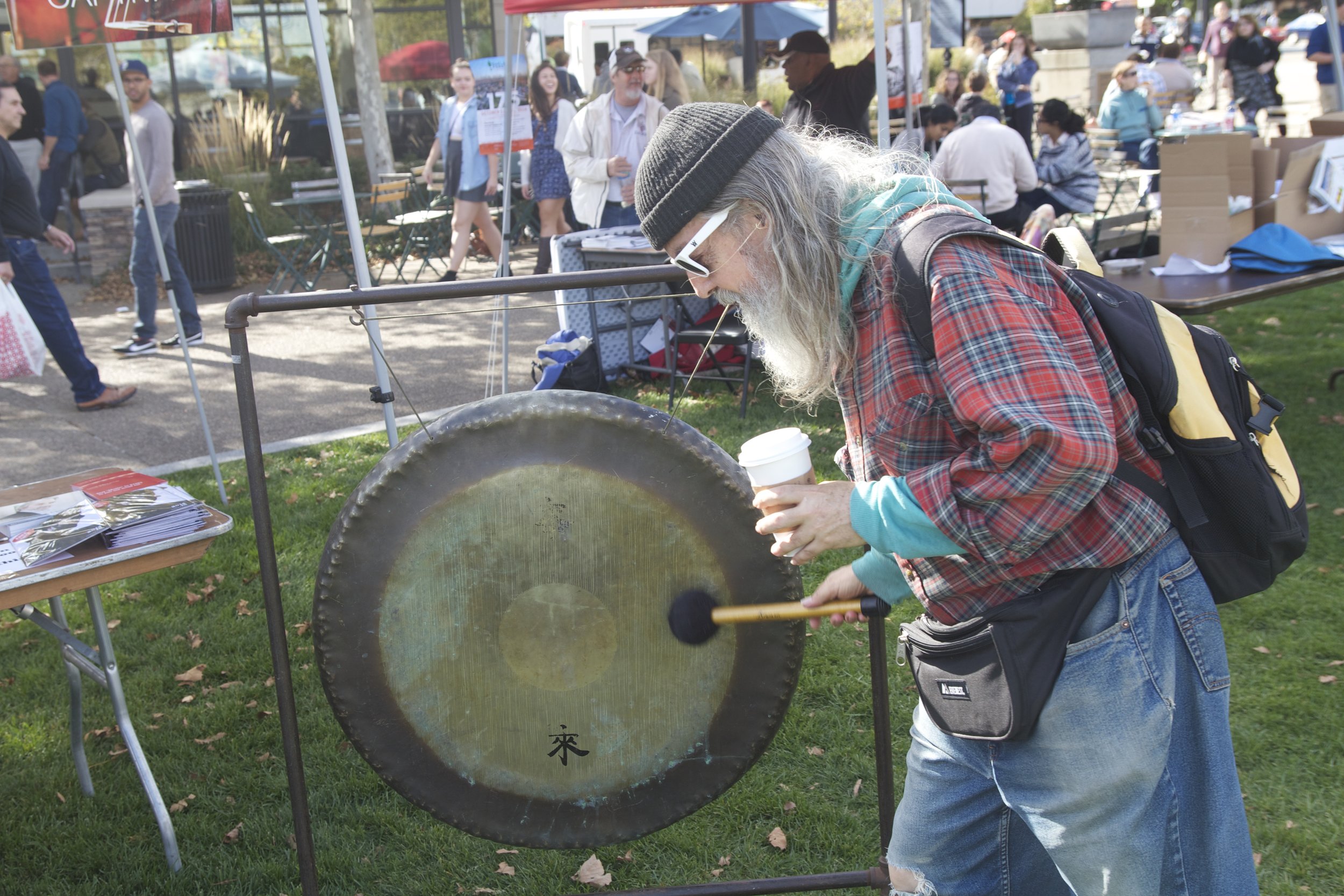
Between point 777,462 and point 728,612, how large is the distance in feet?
1.40

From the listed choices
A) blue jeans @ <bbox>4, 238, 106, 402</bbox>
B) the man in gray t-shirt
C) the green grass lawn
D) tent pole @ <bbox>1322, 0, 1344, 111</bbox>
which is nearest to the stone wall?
the man in gray t-shirt

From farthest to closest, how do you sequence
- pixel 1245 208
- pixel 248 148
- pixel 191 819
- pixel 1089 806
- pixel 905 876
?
1. pixel 248 148
2. pixel 1245 208
3. pixel 191 819
4. pixel 905 876
5. pixel 1089 806

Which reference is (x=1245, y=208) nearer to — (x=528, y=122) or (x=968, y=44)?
(x=528, y=122)

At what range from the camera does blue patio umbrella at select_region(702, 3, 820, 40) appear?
1608 centimetres

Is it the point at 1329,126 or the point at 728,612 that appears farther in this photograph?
the point at 1329,126

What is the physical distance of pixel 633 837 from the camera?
2186 mm

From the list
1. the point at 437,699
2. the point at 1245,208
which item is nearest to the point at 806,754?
the point at 437,699

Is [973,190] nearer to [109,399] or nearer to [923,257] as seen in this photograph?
[109,399]

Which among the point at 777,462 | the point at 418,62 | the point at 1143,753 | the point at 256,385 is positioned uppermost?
the point at 418,62

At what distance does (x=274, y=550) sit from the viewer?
2301 millimetres

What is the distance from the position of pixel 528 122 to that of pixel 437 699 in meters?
6.09

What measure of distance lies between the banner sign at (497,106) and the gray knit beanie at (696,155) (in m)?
5.23

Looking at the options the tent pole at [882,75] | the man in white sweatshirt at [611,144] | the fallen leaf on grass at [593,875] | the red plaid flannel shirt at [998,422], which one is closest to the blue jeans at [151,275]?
the man in white sweatshirt at [611,144]

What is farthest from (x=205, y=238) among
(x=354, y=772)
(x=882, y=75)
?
(x=354, y=772)
